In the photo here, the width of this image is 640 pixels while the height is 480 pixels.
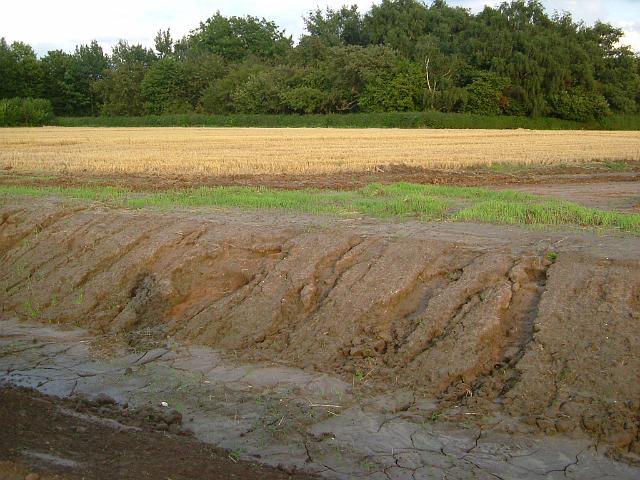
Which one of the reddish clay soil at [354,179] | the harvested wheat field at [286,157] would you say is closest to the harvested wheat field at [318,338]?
the reddish clay soil at [354,179]

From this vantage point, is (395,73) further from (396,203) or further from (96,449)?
(96,449)

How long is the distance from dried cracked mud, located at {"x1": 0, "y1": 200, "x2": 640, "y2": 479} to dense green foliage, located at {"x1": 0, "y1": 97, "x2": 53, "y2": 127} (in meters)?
52.8

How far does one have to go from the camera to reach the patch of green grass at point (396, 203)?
10344 millimetres

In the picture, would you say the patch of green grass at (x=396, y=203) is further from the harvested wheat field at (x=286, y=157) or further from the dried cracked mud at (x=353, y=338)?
the harvested wheat field at (x=286, y=157)

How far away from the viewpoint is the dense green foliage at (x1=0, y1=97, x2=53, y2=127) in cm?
5856

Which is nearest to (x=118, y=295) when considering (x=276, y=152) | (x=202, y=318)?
(x=202, y=318)

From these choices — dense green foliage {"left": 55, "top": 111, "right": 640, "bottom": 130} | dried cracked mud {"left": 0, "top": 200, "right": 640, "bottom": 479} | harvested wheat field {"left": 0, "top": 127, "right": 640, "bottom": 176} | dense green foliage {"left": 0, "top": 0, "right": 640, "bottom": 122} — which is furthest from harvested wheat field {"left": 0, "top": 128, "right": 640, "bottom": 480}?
dense green foliage {"left": 0, "top": 0, "right": 640, "bottom": 122}

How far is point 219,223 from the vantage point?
10.6m

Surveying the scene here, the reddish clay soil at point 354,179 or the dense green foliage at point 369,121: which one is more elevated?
the dense green foliage at point 369,121

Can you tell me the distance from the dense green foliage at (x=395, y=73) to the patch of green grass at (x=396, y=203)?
46.6 metres

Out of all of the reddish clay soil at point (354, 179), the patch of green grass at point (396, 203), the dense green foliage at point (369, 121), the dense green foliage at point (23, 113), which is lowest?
the reddish clay soil at point (354, 179)

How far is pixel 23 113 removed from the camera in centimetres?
6028

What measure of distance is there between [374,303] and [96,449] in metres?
3.61

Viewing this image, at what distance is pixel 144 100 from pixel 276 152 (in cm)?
5329
